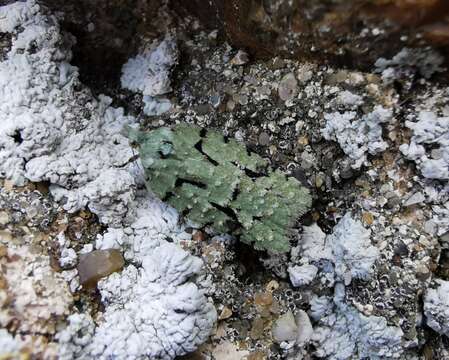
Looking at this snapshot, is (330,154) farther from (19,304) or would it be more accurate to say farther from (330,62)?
(19,304)

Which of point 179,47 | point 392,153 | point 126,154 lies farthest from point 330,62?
point 126,154

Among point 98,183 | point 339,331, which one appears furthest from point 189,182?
point 339,331

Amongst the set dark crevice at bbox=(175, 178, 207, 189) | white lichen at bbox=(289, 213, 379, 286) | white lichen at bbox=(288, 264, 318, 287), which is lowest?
white lichen at bbox=(288, 264, 318, 287)

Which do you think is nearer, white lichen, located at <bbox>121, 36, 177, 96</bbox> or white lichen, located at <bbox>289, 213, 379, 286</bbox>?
white lichen, located at <bbox>289, 213, 379, 286</bbox>

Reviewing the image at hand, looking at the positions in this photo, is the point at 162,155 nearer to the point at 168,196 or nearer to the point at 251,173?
the point at 168,196

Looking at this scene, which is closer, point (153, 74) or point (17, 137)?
point (17, 137)

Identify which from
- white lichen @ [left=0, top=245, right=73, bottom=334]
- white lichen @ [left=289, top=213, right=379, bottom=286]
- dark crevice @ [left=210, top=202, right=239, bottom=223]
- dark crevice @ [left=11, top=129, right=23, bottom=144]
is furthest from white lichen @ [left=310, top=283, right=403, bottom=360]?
dark crevice @ [left=11, top=129, right=23, bottom=144]

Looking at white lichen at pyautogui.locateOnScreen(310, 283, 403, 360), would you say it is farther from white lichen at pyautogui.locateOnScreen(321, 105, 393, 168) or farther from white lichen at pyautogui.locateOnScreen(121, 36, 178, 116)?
white lichen at pyautogui.locateOnScreen(121, 36, 178, 116)
